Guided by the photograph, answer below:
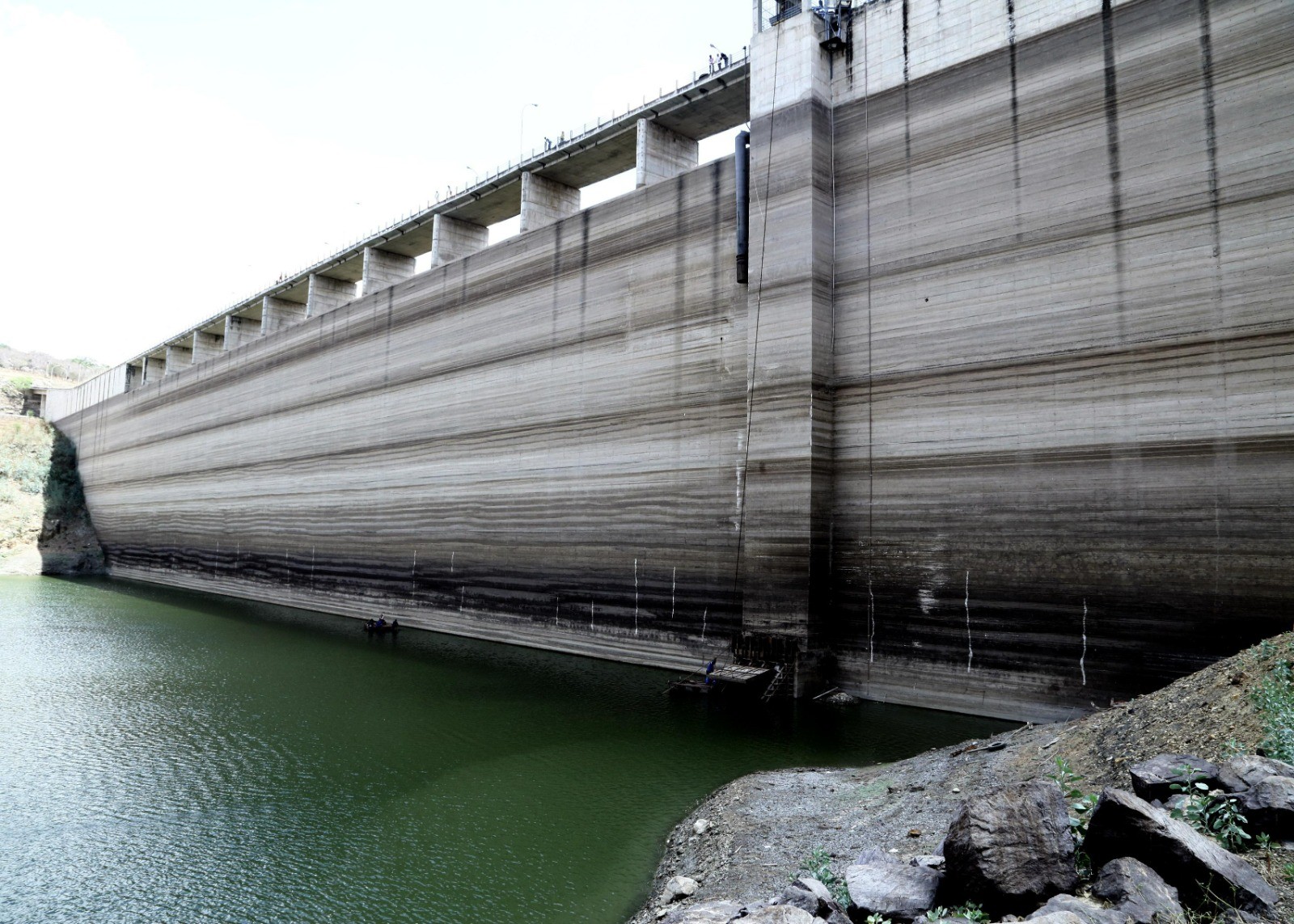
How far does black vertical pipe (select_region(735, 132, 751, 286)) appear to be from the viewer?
56.0 feet

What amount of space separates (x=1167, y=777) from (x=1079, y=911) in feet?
6.48

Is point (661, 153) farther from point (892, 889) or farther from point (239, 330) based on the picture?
point (239, 330)

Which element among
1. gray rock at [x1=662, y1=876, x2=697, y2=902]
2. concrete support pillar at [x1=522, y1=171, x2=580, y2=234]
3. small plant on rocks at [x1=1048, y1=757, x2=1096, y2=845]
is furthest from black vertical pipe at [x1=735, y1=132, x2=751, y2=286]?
gray rock at [x1=662, y1=876, x2=697, y2=902]

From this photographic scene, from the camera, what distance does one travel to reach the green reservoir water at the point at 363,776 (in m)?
7.38

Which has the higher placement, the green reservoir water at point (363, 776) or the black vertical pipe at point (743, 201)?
the black vertical pipe at point (743, 201)

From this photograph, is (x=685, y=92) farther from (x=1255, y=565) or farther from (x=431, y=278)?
(x=1255, y=565)

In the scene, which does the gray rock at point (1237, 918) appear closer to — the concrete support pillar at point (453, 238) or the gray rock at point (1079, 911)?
the gray rock at point (1079, 911)

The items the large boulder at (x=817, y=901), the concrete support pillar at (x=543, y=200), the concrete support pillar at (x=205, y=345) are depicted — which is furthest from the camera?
the concrete support pillar at (x=205, y=345)

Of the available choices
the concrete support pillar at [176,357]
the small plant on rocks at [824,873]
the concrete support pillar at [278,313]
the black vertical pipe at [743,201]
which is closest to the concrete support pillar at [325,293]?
the concrete support pillar at [278,313]

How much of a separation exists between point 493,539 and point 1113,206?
16.9 metres

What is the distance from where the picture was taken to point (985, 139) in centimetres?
1440

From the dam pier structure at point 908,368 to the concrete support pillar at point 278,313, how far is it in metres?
16.3

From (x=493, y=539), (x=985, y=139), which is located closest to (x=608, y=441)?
(x=493, y=539)

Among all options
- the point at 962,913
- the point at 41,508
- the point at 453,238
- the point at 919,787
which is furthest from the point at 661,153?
the point at 41,508
